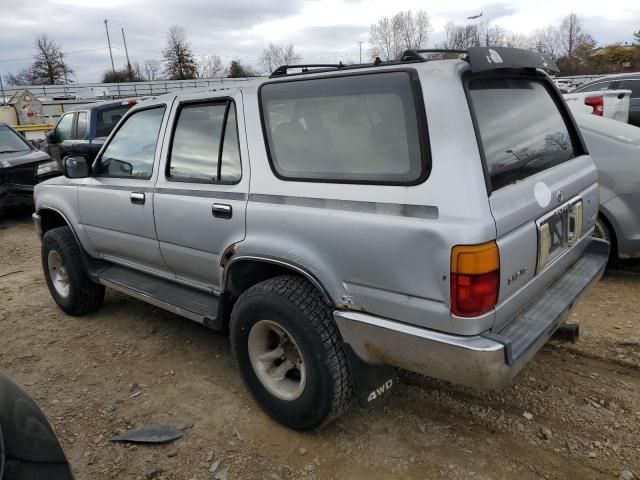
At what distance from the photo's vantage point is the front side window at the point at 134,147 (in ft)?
12.0

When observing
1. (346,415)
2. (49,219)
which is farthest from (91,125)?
(346,415)

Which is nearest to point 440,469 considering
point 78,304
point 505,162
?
point 505,162

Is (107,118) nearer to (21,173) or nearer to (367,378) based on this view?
(21,173)

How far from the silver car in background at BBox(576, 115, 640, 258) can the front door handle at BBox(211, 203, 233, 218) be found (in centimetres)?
339

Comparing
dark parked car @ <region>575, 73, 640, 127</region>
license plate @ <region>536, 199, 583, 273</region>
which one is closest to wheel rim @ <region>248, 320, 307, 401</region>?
license plate @ <region>536, 199, 583, 273</region>

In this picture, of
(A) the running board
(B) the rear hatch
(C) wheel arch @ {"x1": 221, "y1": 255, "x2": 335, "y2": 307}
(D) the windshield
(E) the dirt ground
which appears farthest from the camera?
(D) the windshield

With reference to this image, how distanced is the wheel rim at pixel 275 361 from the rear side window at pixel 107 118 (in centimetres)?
822

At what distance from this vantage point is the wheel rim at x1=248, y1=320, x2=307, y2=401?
288cm

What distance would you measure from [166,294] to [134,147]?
1149 millimetres

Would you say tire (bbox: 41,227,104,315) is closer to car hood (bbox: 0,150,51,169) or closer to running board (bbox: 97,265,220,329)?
running board (bbox: 97,265,220,329)

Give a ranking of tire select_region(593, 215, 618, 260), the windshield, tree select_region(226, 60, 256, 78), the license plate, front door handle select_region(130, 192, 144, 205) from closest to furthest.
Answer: the license plate < front door handle select_region(130, 192, 144, 205) < tire select_region(593, 215, 618, 260) < the windshield < tree select_region(226, 60, 256, 78)

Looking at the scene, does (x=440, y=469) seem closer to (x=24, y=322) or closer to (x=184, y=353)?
(x=184, y=353)

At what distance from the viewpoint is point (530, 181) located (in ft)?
8.11

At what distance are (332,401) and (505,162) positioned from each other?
1442mm
